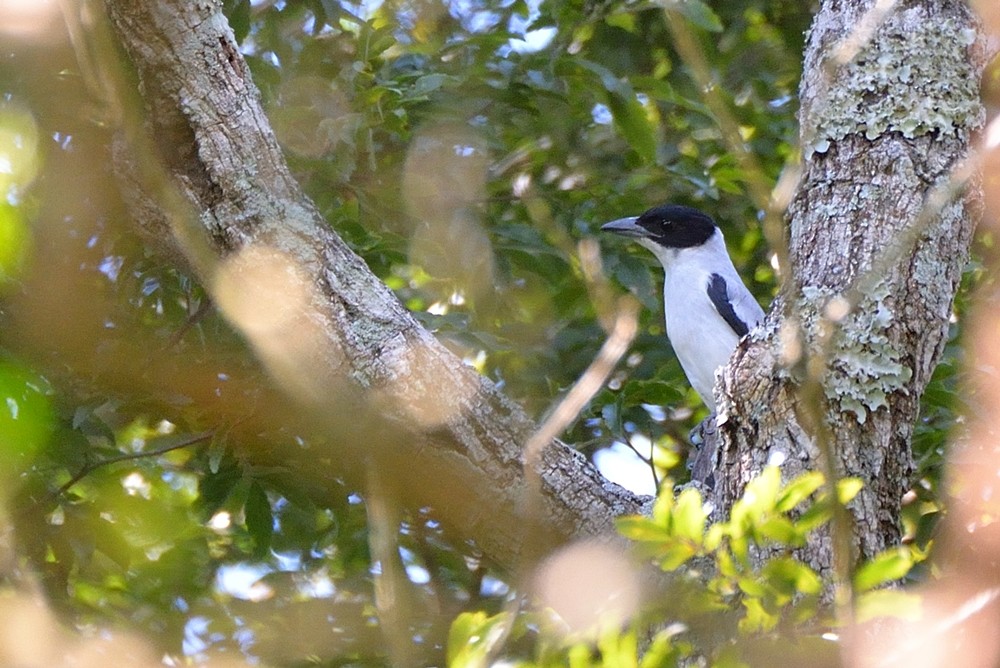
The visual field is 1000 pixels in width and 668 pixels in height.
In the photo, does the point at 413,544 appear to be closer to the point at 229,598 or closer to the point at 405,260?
the point at 229,598

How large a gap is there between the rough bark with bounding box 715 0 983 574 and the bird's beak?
128 centimetres

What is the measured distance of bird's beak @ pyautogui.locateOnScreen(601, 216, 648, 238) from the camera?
473cm

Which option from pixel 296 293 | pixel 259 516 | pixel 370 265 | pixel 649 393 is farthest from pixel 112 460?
pixel 649 393

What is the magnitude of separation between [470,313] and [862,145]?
5.11 ft

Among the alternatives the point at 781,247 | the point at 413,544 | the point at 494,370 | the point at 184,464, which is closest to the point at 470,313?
the point at 494,370

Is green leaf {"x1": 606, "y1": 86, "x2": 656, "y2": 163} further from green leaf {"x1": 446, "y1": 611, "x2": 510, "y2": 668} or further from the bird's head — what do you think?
green leaf {"x1": 446, "y1": 611, "x2": 510, "y2": 668}

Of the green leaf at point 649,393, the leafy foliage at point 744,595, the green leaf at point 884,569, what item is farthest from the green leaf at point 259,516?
the green leaf at point 884,569

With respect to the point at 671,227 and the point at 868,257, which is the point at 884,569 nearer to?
the point at 868,257

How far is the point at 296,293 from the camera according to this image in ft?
10.1

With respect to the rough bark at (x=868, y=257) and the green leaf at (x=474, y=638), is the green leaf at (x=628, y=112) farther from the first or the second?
the green leaf at (x=474, y=638)

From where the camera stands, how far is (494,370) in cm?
455

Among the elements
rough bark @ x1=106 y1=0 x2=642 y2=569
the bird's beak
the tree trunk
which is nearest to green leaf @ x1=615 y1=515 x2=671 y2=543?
the tree trunk

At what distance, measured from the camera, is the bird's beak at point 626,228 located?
15.5ft

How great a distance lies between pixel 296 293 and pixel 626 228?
7.22 ft
